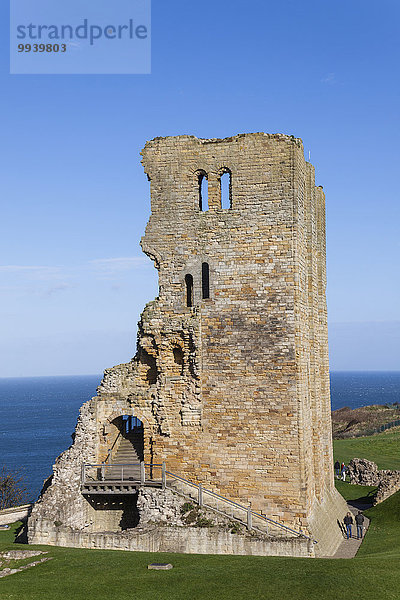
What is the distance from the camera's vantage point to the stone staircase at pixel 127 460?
80.6 ft

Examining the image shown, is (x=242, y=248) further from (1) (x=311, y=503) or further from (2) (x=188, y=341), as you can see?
(1) (x=311, y=503)

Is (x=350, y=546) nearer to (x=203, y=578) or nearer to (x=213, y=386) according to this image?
(x=213, y=386)

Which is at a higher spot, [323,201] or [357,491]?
[323,201]

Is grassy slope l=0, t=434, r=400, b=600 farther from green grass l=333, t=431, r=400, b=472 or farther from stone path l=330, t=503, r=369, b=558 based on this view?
green grass l=333, t=431, r=400, b=472

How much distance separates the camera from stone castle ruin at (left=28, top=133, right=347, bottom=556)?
22484 mm

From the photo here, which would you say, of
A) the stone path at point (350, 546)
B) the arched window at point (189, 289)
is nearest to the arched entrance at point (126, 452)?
the arched window at point (189, 289)

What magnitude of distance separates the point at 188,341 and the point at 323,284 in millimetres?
8044

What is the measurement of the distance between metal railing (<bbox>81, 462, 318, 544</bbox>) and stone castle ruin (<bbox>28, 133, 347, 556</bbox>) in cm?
5

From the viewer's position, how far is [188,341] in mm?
24359

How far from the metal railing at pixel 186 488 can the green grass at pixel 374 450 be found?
1847 centimetres

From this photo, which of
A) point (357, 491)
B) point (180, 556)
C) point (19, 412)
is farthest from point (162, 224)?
point (19, 412)

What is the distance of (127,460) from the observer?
25.3m

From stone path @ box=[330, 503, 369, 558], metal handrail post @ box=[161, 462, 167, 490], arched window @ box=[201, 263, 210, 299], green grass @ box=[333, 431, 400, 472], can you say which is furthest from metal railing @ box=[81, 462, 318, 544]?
green grass @ box=[333, 431, 400, 472]

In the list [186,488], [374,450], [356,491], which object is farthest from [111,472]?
[374,450]
